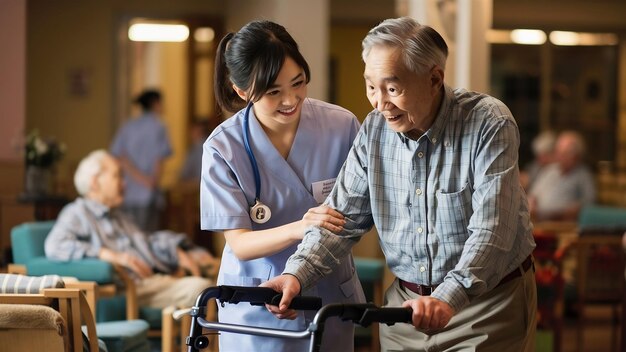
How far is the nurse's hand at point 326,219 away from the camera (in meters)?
2.53

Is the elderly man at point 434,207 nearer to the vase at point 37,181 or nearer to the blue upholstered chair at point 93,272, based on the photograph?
the blue upholstered chair at point 93,272

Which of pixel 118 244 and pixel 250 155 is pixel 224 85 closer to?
pixel 250 155

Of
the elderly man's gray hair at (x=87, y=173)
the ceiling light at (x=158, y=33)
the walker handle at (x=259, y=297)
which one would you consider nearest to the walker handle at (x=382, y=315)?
the walker handle at (x=259, y=297)

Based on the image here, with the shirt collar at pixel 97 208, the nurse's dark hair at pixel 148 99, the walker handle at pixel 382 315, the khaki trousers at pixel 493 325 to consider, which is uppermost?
the nurse's dark hair at pixel 148 99

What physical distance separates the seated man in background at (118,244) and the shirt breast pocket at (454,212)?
3238mm

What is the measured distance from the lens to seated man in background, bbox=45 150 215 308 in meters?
5.46

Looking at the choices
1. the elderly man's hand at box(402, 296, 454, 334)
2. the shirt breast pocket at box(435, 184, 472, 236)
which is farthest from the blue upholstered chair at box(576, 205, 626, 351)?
the elderly man's hand at box(402, 296, 454, 334)

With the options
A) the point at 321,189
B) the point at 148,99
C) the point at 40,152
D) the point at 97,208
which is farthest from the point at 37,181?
the point at 321,189

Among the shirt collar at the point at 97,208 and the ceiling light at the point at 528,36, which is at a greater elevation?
the ceiling light at the point at 528,36

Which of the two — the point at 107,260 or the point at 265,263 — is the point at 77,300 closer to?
the point at 265,263

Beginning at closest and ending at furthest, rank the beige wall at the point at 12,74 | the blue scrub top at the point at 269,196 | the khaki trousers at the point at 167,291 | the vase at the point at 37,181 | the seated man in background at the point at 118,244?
the blue scrub top at the point at 269,196, the seated man in background at the point at 118,244, the khaki trousers at the point at 167,291, the vase at the point at 37,181, the beige wall at the point at 12,74

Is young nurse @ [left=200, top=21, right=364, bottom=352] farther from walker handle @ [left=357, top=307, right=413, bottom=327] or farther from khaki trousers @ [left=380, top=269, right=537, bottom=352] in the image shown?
walker handle @ [left=357, top=307, right=413, bottom=327]

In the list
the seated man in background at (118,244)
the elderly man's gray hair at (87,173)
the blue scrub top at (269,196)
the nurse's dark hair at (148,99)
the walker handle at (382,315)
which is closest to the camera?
the walker handle at (382,315)

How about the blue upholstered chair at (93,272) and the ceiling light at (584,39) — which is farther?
the ceiling light at (584,39)
